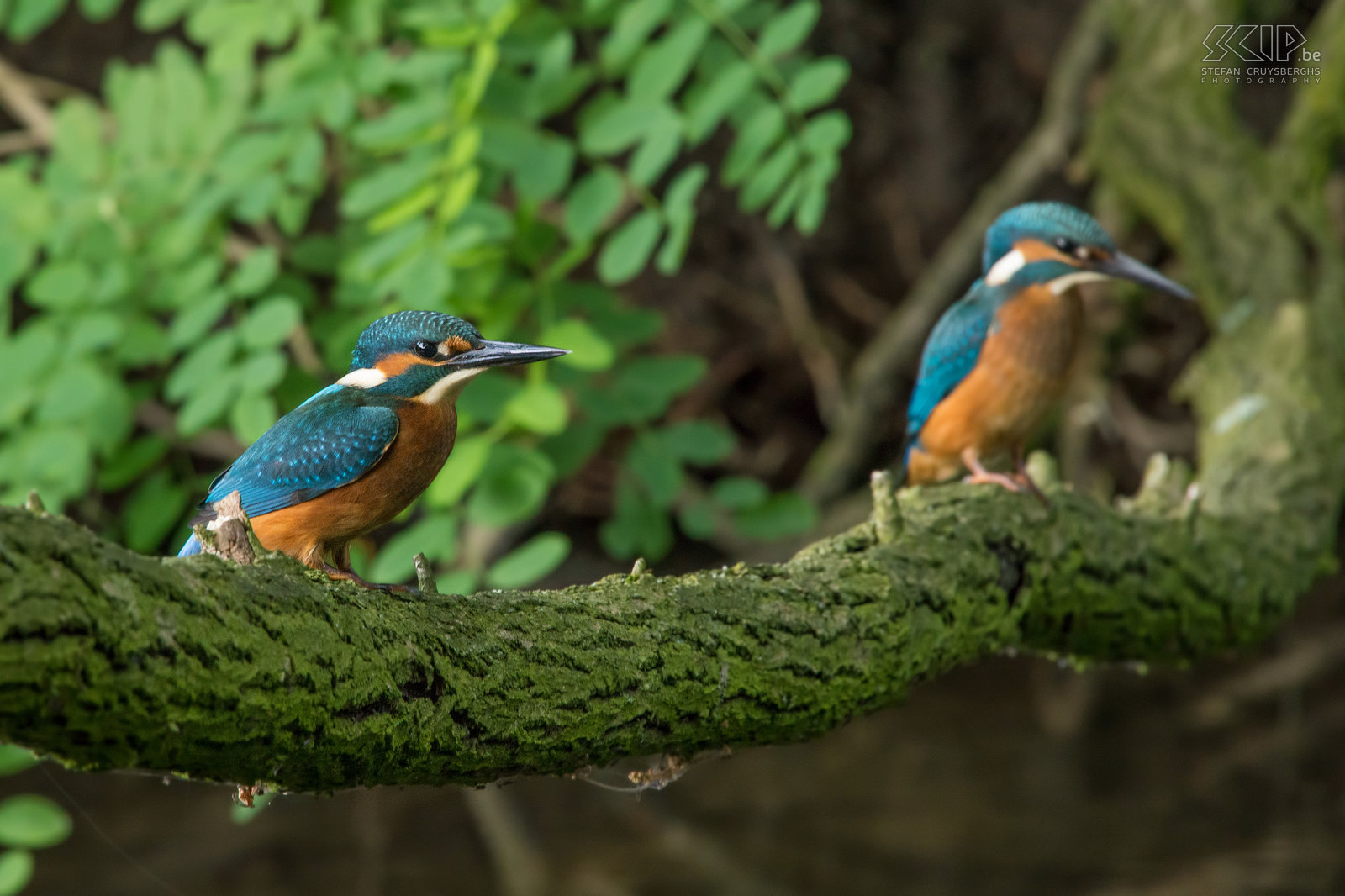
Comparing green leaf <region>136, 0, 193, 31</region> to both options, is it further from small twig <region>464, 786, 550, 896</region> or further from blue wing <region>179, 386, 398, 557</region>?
small twig <region>464, 786, 550, 896</region>

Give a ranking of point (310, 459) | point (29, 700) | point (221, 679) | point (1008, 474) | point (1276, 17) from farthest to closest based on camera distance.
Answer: point (1276, 17), point (1008, 474), point (310, 459), point (221, 679), point (29, 700)

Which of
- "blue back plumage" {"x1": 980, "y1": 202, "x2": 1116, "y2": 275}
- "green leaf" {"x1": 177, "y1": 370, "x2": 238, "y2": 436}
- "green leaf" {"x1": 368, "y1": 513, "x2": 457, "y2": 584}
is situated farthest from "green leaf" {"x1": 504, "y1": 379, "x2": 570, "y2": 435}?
"blue back plumage" {"x1": 980, "y1": 202, "x2": 1116, "y2": 275}

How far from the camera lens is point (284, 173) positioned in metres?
3.10

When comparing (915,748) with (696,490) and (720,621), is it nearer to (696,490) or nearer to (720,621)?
(696,490)

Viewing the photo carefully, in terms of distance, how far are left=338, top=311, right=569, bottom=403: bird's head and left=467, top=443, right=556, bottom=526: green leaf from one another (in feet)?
3.45

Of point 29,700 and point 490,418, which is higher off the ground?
point 29,700

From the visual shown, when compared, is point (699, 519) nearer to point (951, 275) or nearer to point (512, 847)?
point (951, 275)

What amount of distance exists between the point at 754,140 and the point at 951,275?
197cm

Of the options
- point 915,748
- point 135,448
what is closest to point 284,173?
point 135,448

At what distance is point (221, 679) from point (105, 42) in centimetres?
462

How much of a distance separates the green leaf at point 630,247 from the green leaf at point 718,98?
206mm

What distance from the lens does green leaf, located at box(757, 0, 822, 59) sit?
2869 millimetres

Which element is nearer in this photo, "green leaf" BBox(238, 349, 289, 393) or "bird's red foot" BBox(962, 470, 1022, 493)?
"bird's red foot" BBox(962, 470, 1022, 493)

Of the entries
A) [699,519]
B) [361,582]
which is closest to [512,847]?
[699,519]
